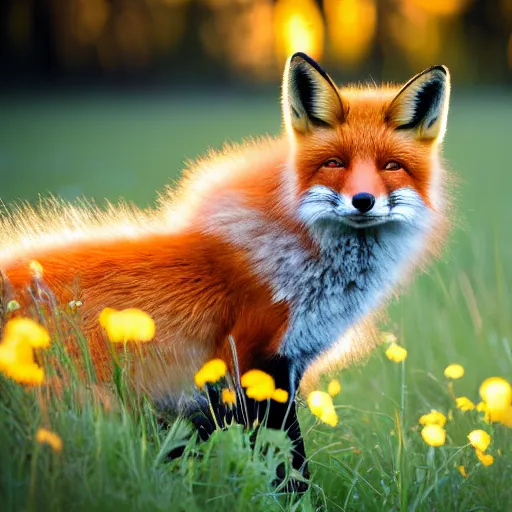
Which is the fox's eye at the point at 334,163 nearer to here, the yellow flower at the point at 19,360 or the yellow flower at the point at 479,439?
the yellow flower at the point at 479,439

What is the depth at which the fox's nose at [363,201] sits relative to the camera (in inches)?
109

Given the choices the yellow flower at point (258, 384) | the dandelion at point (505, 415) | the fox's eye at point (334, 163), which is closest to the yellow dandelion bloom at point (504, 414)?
the dandelion at point (505, 415)

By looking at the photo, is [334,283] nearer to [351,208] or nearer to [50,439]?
[351,208]

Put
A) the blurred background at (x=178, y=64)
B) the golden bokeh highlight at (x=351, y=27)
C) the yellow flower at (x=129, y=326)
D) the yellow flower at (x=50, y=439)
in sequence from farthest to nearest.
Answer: the blurred background at (x=178, y=64), the golden bokeh highlight at (x=351, y=27), the yellow flower at (x=129, y=326), the yellow flower at (x=50, y=439)

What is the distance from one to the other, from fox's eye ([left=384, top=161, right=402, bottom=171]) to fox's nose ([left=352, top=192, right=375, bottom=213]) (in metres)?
0.22

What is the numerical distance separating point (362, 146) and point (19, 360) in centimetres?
155

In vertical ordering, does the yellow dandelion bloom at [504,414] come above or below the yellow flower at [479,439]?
above

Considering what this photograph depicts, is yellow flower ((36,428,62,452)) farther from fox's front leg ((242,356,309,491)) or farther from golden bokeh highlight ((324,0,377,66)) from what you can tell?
golden bokeh highlight ((324,0,377,66))

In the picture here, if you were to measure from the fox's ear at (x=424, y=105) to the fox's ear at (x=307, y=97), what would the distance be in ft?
0.82

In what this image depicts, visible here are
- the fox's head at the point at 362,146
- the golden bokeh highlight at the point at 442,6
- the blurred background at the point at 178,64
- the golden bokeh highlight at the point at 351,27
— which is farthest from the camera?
the golden bokeh highlight at the point at 442,6

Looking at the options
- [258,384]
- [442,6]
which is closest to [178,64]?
[442,6]

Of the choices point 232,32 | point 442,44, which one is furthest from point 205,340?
point 232,32

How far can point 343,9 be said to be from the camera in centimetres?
2047

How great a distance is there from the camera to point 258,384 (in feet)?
8.73
